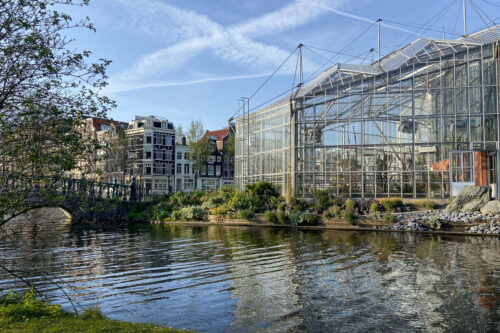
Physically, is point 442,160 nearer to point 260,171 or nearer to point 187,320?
point 260,171

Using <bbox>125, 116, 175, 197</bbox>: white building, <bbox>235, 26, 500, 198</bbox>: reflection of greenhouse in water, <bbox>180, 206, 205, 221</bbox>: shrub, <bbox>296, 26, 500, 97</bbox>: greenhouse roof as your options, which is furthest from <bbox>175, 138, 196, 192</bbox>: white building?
<bbox>296, 26, 500, 97</bbox>: greenhouse roof

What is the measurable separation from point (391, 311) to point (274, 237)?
13.5 m

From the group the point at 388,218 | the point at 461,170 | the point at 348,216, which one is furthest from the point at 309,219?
the point at 461,170

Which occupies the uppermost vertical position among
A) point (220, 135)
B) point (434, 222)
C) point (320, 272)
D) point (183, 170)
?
point (220, 135)

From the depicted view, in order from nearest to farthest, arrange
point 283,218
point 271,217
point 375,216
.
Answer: point 375,216
point 283,218
point 271,217

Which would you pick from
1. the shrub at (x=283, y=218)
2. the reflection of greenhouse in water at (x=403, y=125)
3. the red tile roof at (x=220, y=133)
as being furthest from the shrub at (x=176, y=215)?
the red tile roof at (x=220, y=133)

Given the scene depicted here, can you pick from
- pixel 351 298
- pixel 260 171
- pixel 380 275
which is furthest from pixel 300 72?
pixel 351 298

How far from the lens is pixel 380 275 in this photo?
472 inches

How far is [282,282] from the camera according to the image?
11.3 m

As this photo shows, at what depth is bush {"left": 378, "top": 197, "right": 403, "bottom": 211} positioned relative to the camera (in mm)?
26344

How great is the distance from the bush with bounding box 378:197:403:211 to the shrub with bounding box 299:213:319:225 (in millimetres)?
4584

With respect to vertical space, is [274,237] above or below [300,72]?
below

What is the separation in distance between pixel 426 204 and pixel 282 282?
18.6 meters

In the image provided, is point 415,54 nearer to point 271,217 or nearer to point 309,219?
point 309,219
